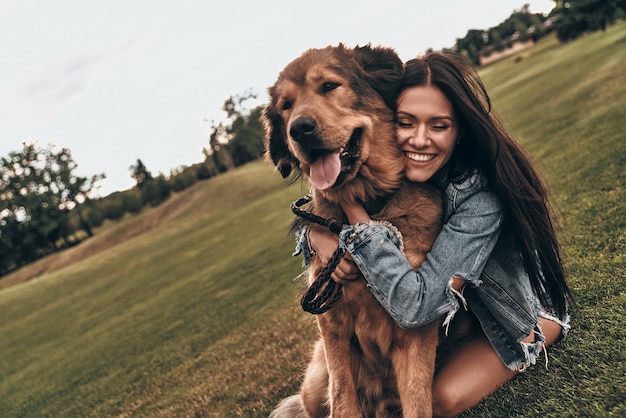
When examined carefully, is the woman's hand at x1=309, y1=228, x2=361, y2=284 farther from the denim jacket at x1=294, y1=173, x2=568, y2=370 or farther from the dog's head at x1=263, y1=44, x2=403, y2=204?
the dog's head at x1=263, y1=44, x2=403, y2=204

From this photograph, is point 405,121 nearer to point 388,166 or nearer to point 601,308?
point 388,166

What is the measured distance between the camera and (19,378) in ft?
30.8

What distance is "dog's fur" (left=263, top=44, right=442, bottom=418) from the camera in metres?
2.91

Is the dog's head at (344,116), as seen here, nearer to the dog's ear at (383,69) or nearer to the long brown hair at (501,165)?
the dog's ear at (383,69)

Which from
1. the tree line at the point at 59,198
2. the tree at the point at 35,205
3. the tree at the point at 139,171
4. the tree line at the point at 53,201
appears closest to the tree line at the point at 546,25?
the tree line at the point at 59,198

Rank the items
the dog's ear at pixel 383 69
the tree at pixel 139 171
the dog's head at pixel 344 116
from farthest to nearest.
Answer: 1. the tree at pixel 139 171
2. the dog's ear at pixel 383 69
3. the dog's head at pixel 344 116

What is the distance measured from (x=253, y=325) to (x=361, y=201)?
14.5 ft

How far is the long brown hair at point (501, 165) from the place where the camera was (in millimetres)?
2926

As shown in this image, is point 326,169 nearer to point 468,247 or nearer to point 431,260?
point 431,260

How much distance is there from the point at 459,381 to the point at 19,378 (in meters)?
9.78

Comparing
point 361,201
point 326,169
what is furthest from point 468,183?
point 326,169

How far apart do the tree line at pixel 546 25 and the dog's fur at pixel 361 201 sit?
36.9m

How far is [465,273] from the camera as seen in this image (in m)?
2.76

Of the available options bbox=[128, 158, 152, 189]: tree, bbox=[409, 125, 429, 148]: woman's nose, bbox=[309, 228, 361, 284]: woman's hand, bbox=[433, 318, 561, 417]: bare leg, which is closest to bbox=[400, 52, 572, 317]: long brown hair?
bbox=[409, 125, 429, 148]: woman's nose
